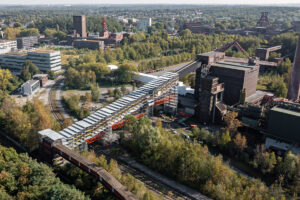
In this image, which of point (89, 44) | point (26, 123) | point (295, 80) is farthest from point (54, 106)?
point (89, 44)

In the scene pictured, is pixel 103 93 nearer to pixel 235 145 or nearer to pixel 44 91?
pixel 44 91

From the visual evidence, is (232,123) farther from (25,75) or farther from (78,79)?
(25,75)

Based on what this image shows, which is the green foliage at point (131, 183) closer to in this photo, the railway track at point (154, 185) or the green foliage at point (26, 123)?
the railway track at point (154, 185)

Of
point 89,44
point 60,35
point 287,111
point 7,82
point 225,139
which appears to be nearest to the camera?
A: point 225,139

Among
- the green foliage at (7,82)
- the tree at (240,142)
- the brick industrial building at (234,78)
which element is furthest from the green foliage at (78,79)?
the tree at (240,142)

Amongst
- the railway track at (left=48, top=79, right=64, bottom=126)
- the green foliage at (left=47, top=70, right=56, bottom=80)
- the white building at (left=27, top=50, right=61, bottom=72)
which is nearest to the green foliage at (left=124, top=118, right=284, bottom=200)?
the railway track at (left=48, top=79, right=64, bottom=126)

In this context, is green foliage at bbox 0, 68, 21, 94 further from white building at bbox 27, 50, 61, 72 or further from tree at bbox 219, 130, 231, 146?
tree at bbox 219, 130, 231, 146

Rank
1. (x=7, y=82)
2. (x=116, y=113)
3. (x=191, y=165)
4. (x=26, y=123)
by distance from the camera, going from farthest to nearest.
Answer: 1. (x=7, y=82)
2. (x=116, y=113)
3. (x=26, y=123)
4. (x=191, y=165)
